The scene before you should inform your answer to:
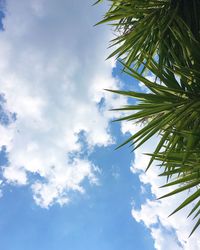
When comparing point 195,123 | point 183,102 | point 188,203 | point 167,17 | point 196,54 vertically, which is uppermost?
point 167,17

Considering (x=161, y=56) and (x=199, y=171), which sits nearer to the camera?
(x=199, y=171)

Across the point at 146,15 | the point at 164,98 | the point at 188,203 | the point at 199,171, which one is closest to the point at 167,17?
the point at 146,15

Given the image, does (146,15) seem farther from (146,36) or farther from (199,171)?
(199,171)

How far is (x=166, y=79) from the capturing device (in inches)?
107

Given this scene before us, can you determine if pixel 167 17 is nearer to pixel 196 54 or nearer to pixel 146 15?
pixel 146 15

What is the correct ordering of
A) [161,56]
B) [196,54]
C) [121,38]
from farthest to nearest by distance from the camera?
[121,38]
[161,56]
[196,54]

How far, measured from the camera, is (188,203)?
2.42m

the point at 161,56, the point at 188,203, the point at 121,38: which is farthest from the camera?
the point at 121,38

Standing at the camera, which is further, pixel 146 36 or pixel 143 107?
pixel 146 36

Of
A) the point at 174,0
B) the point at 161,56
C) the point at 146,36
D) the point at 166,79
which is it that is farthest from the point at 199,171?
the point at 174,0

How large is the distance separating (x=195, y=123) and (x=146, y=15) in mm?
1535

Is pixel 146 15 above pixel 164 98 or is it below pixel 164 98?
above

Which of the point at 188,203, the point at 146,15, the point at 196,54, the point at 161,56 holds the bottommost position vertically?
the point at 188,203

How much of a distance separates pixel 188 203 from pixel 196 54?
3.62 feet
